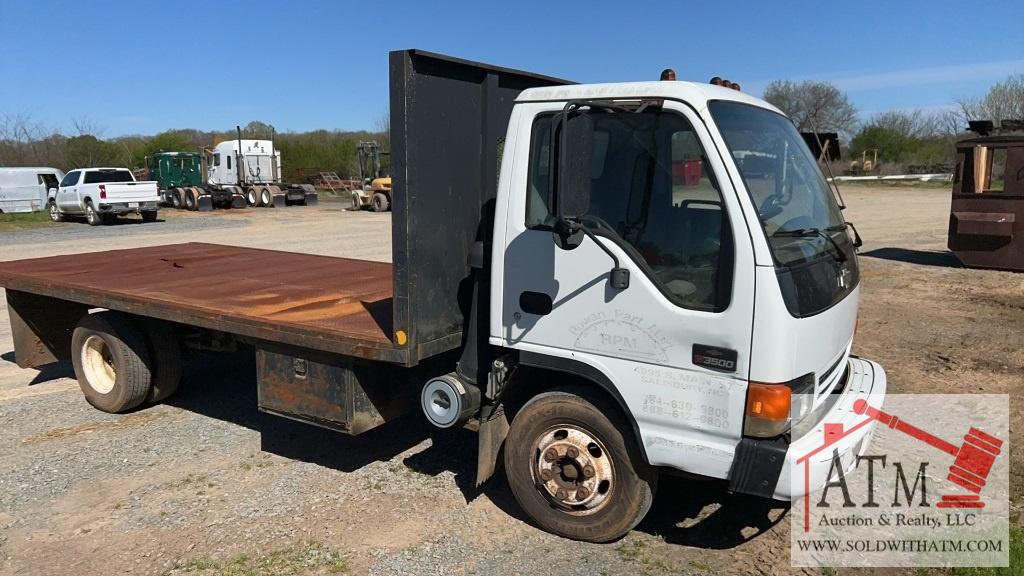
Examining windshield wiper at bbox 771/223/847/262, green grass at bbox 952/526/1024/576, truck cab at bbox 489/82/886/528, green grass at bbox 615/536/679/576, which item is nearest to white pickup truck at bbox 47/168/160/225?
truck cab at bbox 489/82/886/528

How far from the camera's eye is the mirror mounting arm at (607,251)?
345cm

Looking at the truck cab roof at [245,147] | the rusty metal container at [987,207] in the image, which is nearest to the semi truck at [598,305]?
the rusty metal container at [987,207]

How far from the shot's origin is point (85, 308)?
6531 mm

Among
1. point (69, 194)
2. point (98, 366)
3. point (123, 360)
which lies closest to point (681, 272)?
point (123, 360)

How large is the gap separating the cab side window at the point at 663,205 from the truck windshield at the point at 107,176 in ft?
85.0

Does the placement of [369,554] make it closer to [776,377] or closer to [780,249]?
[776,377]

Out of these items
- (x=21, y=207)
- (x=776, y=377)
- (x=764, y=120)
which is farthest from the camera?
(x=21, y=207)

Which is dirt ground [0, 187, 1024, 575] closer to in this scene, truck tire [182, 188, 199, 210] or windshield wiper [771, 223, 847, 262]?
windshield wiper [771, 223, 847, 262]

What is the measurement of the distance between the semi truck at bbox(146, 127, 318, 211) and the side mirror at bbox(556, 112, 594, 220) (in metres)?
32.5

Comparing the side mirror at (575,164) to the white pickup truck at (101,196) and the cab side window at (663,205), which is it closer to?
the cab side window at (663,205)

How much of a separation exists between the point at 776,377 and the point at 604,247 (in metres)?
0.96

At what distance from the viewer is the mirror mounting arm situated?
3453 millimetres

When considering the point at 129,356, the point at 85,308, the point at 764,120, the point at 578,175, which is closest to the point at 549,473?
the point at 578,175

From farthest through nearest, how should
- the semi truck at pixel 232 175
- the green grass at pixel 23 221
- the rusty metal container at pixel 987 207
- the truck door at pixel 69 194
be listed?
the semi truck at pixel 232 175, the truck door at pixel 69 194, the green grass at pixel 23 221, the rusty metal container at pixel 987 207
